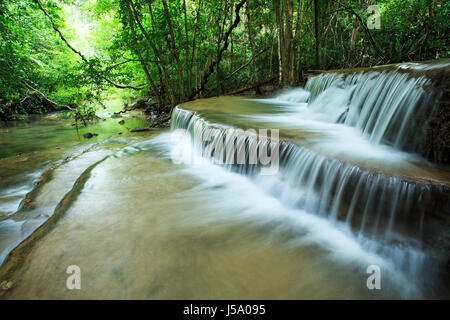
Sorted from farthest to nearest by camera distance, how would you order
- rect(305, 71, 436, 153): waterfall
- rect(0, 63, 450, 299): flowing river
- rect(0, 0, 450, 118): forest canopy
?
rect(0, 0, 450, 118): forest canopy < rect(305, 71, 436, 153): waterfall < rect(0, 63, 450, 299): flowing river

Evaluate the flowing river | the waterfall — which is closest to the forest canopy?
the waterfall

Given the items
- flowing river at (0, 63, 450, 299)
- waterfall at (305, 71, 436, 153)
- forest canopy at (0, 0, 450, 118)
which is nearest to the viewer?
flowing river at (0, 63, 450, 299)

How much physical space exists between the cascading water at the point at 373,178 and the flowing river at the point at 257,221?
1 cm

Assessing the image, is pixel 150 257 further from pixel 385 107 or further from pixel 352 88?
pixel 352 88

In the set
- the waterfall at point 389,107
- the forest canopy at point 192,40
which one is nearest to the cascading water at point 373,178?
the waterfall at point 389,107

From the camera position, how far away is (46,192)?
347 centimetres

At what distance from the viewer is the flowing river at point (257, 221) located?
5.87 feet

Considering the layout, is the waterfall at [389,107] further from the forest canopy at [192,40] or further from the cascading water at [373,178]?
the forest canopy at [192,40]

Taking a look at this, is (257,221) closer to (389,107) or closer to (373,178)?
(373,178)

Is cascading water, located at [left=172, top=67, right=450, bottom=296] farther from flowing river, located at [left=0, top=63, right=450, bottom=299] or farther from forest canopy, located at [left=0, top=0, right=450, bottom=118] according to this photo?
forest canopy, located at [left=0, top=0, right=450, bottom=118]

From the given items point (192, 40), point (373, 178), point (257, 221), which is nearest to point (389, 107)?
point (373, 178)

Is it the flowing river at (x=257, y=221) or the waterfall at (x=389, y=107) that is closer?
the flowing river at (x=257, y=221)

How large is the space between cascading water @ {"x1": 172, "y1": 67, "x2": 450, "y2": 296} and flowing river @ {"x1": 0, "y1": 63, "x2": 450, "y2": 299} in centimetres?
1

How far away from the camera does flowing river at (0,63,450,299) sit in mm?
1788
